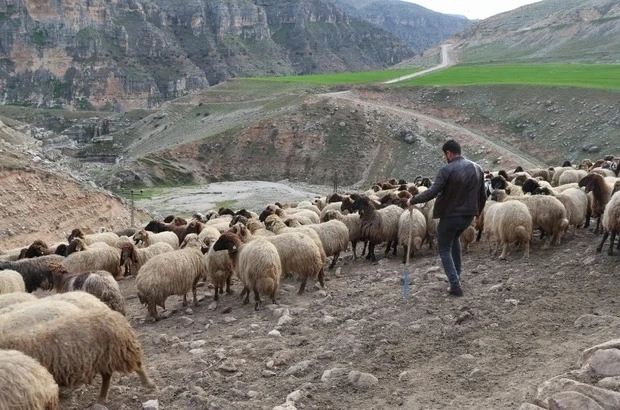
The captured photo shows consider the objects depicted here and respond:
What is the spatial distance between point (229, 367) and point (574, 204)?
8848 millimetres

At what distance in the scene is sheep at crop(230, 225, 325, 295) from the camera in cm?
1174

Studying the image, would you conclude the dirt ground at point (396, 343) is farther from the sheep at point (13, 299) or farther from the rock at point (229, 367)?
the sheep at point (13, 299)

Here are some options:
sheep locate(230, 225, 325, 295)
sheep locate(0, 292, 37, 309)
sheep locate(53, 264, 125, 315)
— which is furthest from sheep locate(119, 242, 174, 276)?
sheep locate(0, 292, 37, 309)

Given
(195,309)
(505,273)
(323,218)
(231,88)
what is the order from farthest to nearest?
(231,88) → (323,218) → (195,309) → (505,273)

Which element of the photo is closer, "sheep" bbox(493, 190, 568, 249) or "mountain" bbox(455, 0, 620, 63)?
"sheep" bbox(493, 190, 568, 249)

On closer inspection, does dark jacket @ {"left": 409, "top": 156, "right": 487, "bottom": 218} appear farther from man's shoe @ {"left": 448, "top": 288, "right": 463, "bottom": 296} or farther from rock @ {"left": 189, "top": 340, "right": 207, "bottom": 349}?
rock @ {"left": 189, "top": 340, "right": 207, "bottom": 349}

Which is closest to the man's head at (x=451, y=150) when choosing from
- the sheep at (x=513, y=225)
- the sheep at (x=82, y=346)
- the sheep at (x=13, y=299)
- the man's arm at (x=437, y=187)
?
the man's arm at (x=437, y=187)

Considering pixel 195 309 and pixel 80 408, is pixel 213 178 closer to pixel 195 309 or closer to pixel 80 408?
pixel 195 309

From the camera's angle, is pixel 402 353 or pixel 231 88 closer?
pixel 402 353

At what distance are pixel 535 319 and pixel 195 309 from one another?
649 centimetres

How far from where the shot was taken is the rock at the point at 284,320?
941cm

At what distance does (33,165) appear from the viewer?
31453 millimetres

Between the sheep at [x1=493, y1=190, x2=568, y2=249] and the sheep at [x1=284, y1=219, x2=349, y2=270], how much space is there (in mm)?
4228

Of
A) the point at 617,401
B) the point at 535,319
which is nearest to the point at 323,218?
the point at 535,319
